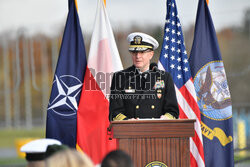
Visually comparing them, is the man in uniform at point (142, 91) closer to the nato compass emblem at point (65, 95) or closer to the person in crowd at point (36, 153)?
the nato compass emblem at point (65, 95)

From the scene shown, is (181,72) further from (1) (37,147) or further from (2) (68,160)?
(2) (68,160)

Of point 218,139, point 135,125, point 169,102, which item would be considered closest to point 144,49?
point 169,102

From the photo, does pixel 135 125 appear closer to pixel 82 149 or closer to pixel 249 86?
pixel 82 149

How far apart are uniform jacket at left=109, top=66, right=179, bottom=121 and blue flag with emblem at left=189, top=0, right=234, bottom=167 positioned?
1.36m

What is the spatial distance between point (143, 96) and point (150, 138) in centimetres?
84

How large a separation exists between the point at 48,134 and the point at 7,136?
Answer: 63.4 ft

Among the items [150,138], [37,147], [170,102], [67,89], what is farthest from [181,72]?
[37,147]

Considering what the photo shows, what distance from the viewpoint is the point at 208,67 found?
5875 millimetres

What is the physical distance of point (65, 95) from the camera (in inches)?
226

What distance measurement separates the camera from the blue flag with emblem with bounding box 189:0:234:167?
573cm

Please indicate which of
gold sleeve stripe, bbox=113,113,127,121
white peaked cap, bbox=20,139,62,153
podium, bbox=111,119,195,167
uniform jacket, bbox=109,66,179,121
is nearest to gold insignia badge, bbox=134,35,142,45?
uniform jacket, bbox=109,66,179,121

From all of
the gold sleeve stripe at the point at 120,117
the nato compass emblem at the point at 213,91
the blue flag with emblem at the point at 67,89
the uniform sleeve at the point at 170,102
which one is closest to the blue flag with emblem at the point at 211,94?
the nato compass emblem at the point at 213,91

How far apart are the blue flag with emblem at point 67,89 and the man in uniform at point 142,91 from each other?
50.4 inches

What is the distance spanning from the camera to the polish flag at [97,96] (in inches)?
229
